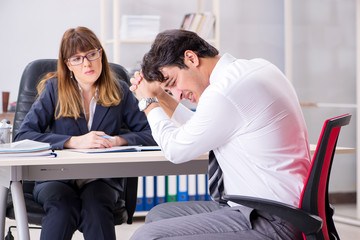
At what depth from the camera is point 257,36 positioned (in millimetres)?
3854

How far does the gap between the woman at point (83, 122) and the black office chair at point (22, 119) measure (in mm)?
38

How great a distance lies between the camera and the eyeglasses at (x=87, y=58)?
2174 mm

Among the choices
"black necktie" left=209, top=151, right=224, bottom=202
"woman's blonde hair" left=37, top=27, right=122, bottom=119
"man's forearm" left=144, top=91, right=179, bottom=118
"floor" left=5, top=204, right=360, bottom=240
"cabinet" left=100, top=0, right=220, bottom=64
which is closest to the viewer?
"black necktie" left=209, top=151, right=224, bottom=202

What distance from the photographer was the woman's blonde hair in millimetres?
2170

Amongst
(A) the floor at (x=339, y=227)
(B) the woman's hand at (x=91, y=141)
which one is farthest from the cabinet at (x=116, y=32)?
(B) the woman's hand at (x=91, y=141)

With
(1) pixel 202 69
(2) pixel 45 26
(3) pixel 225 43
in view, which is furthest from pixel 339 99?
(1) pixel 202 69

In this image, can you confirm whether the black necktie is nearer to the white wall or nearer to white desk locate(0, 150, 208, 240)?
white desk locate(0, 150, 208, 240)

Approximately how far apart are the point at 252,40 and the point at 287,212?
9.09 ft

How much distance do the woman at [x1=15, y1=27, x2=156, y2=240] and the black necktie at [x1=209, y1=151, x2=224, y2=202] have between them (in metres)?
0.58

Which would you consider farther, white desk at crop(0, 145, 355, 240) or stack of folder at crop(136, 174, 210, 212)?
stack of folder at crop(136, 174, 210, 212)

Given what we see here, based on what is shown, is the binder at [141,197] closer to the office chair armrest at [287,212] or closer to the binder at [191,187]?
the binder at [191,187]

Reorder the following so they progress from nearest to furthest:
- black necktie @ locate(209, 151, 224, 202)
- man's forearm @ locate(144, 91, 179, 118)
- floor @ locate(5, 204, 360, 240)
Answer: black necktie @ locate(209, 151, 224, 202) < man's forearm @ locate(144, 91, 179, 118) < floor @ locate(5, 204, 360, 240)

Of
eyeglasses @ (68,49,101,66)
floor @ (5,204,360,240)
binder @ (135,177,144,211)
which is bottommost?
floor @ (5,204,360,240)

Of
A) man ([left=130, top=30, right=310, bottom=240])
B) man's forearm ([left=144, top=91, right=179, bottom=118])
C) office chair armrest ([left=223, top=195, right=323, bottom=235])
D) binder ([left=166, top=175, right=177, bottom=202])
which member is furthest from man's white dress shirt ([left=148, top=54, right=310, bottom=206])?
binder ([left=166, top=175, right=177, bottom=202])
